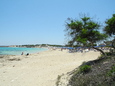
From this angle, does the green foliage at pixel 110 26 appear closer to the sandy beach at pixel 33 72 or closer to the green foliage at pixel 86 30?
the green foliage at pixel 86 30

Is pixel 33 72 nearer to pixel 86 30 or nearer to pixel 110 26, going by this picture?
pixel 86 30

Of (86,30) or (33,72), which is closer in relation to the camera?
(86,30)

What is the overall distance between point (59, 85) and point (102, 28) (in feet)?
20.2

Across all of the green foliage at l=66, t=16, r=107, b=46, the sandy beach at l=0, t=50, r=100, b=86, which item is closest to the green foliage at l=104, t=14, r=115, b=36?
the green foliage at l=66, t=16, r=107, b=46

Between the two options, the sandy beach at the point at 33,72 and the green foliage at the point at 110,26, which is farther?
the green foliage at the point at 110,26

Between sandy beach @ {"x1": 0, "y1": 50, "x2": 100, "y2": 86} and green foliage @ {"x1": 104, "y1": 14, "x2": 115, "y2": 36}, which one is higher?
green foliage @ {"x1": 104, "y1": 14, "x2": 115, "y2": 36}

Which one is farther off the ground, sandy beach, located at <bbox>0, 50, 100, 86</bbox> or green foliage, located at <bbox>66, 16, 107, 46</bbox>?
green foliage, located at <bbox>66, 16, 107, 46</bbox>

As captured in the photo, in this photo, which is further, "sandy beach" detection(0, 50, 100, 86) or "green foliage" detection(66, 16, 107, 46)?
"green foliage" detection(66, 16, 107, 46)

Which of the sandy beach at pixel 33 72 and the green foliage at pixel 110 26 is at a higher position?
the green foliage at pixel 110 26

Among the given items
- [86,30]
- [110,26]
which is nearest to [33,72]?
[86,30]

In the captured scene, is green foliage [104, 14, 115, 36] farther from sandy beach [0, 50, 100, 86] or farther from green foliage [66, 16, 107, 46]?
sandy beach [0, 50, 100, 86]

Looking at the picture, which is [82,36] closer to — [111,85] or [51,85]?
[51,85]

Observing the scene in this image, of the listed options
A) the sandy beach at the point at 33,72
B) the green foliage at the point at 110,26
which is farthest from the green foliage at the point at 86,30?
the sandy beach at the point at 33,72

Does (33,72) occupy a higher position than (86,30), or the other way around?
(86,30)
